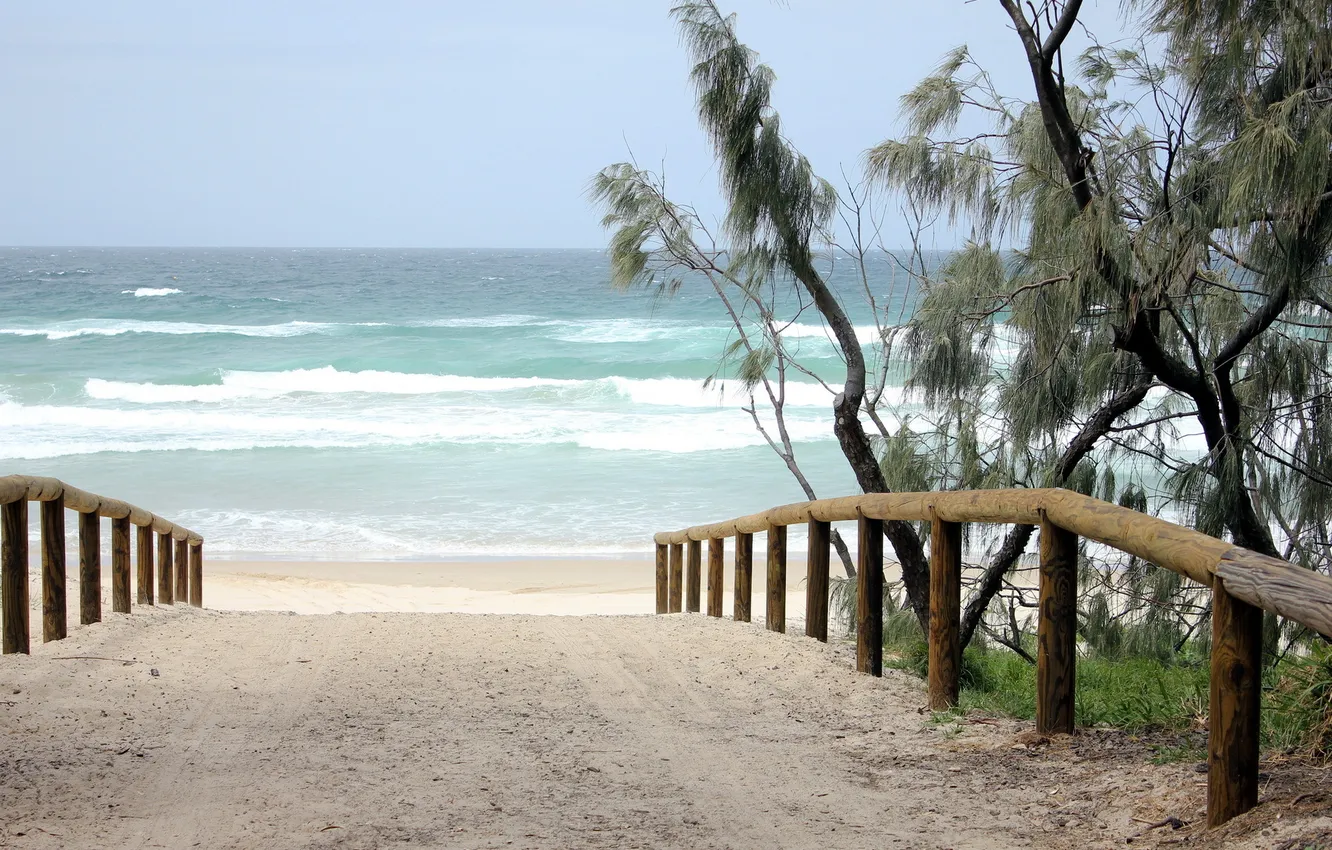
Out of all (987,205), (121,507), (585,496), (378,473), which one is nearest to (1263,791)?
(987,205)

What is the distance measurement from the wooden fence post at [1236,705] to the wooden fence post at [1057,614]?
84 cm

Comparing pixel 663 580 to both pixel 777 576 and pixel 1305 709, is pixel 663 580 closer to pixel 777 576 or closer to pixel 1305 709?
pixel 777 576

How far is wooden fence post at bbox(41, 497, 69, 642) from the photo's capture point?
5242mm

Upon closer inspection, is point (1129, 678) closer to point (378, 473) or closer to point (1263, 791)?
point (1263, 791)

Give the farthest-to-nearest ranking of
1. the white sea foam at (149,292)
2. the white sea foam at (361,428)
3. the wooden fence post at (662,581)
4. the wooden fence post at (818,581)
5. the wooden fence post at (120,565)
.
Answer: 1. the white sea foam at (149,292)
2. the white sea foam at (361,428)
3. the wooden fence post at (662,581)
4. the wooden fence post at (120,565)
5. the wooden fence post at (818,581)

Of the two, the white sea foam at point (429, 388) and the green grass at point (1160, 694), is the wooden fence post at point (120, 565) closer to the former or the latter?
the green grass at point (1160, 694)

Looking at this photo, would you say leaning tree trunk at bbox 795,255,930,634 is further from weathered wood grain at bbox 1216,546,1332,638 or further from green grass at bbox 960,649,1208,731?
weathered wood grain at bbox 1216,546,1332,638

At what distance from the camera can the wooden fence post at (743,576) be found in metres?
7.28

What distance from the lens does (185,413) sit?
25250 mm

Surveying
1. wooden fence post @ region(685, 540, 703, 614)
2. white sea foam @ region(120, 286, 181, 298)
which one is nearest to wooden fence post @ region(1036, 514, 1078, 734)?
wooden fence post @ region(685, 540, 703, 614)

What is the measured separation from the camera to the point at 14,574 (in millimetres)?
4926

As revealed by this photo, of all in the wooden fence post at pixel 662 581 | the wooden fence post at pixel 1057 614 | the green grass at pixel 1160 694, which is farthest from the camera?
the wooden fence post at pixel 662 581

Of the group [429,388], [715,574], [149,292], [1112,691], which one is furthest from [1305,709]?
[149,292]

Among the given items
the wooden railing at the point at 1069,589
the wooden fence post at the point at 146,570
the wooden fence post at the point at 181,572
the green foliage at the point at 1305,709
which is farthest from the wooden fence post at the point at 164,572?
the green foliage at the point at 1305,709
